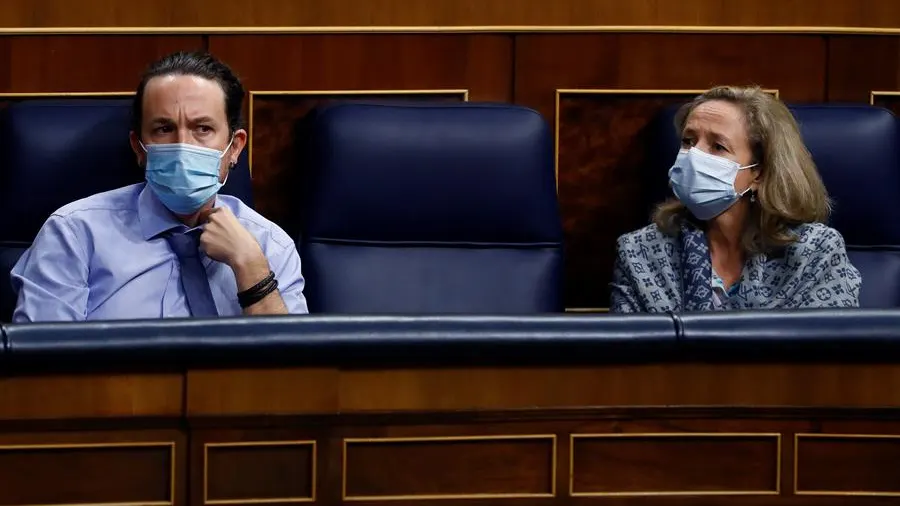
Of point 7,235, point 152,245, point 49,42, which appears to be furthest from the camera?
point 49,42

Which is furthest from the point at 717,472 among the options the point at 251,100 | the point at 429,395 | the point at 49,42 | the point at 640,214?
the point at 49,42

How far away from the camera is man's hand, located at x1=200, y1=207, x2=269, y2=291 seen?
113cm

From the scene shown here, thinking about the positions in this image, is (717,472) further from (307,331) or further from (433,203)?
(433,203)

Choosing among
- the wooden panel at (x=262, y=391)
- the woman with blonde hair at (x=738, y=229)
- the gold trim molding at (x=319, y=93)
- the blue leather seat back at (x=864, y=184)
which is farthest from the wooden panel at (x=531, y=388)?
the gold trim molding at (x=319, y=93)

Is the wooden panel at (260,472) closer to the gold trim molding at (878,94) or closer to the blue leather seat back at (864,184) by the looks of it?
the blue leather seat back at (864,184)

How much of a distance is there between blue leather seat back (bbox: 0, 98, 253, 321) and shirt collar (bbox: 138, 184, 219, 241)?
0.31 ft

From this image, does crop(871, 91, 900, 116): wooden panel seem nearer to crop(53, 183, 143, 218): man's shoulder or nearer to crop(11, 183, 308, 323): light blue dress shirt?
crop(11, 183, 308, 323): light blue dress shirt

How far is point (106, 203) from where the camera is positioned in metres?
1.17

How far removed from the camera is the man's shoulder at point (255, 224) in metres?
1.21

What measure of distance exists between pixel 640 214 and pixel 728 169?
0.61 ft

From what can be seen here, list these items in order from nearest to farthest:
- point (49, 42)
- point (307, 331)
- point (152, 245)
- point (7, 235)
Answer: point (307, 331) < point (152, 245) < point (7, 235) < point (49, 42)

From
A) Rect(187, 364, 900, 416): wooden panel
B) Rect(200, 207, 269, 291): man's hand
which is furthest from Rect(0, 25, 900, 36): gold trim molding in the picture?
Rect(187, 364, 900, 416): wooden panel

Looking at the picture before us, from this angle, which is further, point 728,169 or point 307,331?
point 728,169

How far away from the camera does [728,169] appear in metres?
1.31
